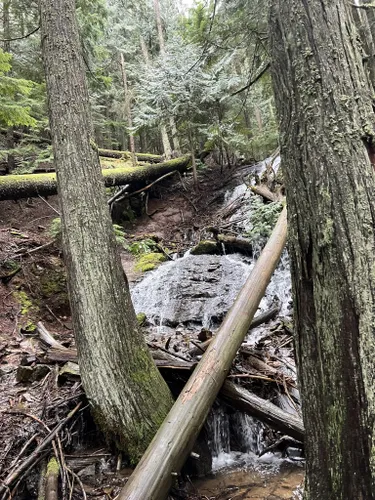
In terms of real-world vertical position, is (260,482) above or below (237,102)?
below

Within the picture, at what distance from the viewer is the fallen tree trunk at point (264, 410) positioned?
3273mm

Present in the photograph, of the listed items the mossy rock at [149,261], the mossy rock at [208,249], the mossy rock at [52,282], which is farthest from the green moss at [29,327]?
the mossy rock at [208,249]

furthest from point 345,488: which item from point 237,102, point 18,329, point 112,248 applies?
point 237,102

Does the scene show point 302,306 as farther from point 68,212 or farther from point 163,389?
point 68,212

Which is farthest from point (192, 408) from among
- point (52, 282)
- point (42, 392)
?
point (52, 282)

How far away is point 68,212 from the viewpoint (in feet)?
11.5

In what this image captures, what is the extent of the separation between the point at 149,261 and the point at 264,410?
7223 millimetres

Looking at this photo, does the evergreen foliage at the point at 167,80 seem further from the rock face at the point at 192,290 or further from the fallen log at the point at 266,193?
the rock face at the point at 192,290

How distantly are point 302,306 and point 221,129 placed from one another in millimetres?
12107

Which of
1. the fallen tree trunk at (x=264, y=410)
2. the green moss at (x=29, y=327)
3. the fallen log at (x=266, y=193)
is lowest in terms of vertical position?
the fallen tree trunk at (x=264, y=410)

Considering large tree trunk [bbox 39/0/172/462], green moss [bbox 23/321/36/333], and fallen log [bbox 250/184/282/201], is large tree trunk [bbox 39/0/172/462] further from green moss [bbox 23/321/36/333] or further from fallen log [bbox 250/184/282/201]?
fallen log [bbox 250/184/282/201]

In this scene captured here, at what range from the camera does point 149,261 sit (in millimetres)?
→ 10258

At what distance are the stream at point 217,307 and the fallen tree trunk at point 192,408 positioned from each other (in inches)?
31.6

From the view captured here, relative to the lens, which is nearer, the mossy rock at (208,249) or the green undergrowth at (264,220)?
the green undergrowth at (264,220)
